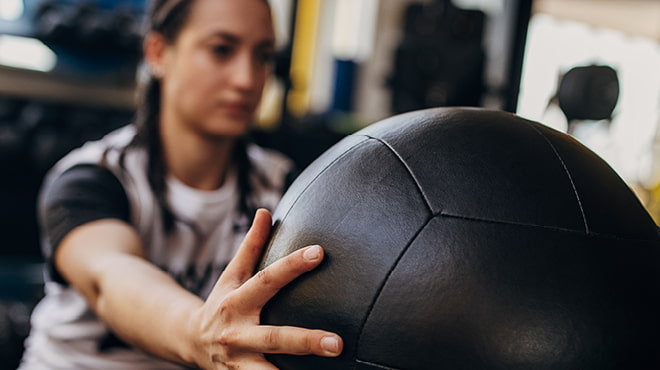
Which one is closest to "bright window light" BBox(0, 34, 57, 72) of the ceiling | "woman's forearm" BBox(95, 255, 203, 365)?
the ceiling

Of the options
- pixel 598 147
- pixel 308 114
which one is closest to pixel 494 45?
pixel 308 114

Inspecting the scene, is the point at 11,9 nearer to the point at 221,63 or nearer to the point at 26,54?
the point at 26,54

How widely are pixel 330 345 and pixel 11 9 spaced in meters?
3.67

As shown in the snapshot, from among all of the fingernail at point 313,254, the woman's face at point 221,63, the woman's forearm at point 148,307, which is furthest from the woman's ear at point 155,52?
the fingernail at point 313,254

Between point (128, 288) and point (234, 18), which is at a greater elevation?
point (234, 18)

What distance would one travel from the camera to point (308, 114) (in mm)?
4242

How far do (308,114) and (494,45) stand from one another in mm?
1468

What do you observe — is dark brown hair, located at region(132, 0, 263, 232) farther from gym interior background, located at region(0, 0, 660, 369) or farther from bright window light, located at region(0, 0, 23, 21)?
bright window light, located at region(0, 0, 23, 21)

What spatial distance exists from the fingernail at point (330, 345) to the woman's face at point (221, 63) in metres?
0.91

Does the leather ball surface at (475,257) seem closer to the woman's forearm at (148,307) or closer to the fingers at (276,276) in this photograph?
the fingers at (276,276)

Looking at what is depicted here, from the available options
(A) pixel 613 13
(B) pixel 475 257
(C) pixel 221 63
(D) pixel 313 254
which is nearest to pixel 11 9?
(C) pixel 221 63

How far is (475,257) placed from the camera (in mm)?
599

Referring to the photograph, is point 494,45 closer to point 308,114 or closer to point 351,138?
point 308,114

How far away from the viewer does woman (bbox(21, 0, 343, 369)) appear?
→ 3.11 ft
